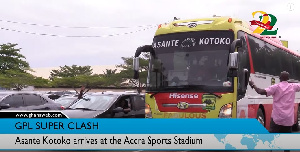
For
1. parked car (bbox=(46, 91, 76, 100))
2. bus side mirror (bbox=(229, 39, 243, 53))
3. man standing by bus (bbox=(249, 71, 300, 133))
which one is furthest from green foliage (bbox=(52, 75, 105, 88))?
man standing by bus (bbox=(249, 71, 300, 133))

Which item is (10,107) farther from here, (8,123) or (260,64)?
(260,64)

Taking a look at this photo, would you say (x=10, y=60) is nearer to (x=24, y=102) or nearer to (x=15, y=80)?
(x=15, y=80)

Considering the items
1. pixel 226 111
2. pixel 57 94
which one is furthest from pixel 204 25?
pixel 57 94

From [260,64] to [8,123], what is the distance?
24.0 ft

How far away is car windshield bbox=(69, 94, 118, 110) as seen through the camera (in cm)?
1223

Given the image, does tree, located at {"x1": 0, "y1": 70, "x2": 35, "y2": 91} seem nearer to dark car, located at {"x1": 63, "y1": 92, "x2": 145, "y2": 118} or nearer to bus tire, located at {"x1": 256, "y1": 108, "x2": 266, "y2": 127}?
dark car, located at {"x1": 63, "y1": 92, "x2": 145, "y2": 118}

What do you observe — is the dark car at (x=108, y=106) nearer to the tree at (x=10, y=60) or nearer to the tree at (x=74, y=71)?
the tree at (x=10, y=60)

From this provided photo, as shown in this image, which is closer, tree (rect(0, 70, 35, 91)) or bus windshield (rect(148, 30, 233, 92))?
bus windshield (rect(148, 30, 233, 92))

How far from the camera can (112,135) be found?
778 centimetres

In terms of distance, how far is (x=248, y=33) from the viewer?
38.5 feet

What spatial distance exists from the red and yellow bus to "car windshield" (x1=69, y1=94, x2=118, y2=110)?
5.29 ft

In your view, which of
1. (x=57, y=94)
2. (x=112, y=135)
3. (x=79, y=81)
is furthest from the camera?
(x=79, y=81)

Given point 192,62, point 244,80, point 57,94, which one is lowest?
point 57,94

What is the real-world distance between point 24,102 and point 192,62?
7.07m
